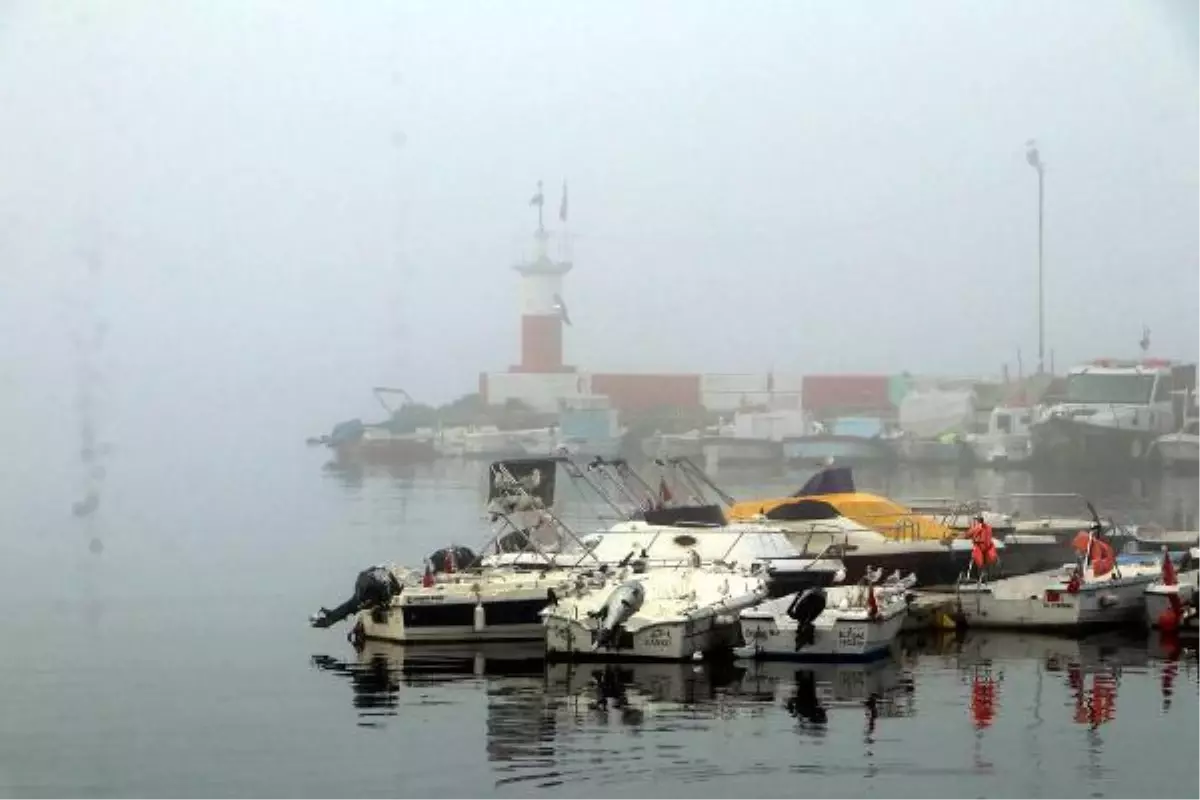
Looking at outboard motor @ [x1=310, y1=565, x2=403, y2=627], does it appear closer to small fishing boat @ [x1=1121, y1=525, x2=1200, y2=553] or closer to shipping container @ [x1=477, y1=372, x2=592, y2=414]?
small fishing boat @ [x1=1121, y1=525, x2=1200, y2=553]

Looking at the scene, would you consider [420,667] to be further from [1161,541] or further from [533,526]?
[1161,541]

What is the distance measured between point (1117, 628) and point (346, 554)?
24.8 m

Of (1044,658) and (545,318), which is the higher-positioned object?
(545,318)

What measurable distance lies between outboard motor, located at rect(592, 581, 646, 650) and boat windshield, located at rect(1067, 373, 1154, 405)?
218 feet

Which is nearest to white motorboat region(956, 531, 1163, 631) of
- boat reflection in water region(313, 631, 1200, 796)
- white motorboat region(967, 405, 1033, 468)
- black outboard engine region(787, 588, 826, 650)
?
boat reflection in water region(313, 631, 1200, 796)

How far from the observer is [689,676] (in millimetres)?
24750

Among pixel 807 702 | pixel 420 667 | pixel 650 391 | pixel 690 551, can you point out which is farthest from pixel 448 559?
pixel 650 391

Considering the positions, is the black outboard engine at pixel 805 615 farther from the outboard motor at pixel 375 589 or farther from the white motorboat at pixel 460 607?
the outboard motor at pixel 375 589

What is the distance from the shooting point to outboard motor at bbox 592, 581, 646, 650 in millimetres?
25359

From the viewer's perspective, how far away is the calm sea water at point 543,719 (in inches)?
760

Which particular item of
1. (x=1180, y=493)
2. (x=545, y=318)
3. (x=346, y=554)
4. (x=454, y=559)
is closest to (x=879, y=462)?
(x=1180, y=493)

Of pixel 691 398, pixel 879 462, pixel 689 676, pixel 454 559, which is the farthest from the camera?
pixel 691 398

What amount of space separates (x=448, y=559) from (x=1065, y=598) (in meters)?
8.84

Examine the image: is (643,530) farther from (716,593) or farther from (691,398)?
(691,398)
